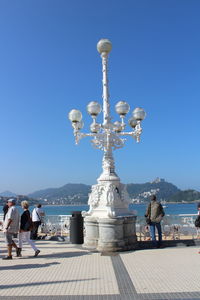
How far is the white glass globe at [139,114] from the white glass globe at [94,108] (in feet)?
4.13

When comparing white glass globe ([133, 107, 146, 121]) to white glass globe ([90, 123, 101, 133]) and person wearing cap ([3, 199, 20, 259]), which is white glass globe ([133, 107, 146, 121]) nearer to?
white glass globe ([90, 123, 101, 133])

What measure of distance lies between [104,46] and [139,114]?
9.44 feet

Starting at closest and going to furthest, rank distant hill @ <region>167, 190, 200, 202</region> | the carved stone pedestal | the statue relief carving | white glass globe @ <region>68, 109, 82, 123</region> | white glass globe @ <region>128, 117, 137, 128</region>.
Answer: the carved stone pedestal → the statue relief carving → white glass globe @ <region>68, 109, 82, 123</region> → white glass globe @ <region>128, 117, 137, 128</region> → distant hill @ <region>167, 190, 200, 202</region>

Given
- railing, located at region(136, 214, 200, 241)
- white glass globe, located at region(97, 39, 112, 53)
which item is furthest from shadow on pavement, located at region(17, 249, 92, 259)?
white glass globe, located at region(97, 39, 112, 53)

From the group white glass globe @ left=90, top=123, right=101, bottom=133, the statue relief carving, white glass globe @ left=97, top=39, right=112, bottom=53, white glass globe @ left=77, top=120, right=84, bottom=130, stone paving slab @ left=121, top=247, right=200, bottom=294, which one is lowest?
stone paving slab @ left=121, top=247, right=200, bottom=294

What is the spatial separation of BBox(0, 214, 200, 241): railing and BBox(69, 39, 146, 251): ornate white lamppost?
7.76 ft

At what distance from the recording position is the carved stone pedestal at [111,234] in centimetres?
866

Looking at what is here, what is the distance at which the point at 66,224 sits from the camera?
1509 centimetres

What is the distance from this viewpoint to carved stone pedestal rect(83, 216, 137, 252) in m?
8.66

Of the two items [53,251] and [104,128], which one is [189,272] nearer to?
[53,251]

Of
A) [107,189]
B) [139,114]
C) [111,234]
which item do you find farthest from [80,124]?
[111,234]

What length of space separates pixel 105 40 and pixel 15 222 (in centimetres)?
706

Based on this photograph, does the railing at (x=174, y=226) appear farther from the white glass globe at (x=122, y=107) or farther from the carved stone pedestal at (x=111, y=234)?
the white glass globe at (x=122, y=107)

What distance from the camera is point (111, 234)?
8656 millimetres
